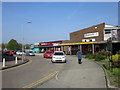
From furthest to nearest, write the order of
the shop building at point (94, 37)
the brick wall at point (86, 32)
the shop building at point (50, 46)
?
the shop building at point (50, 46)
the brick wall at point (86, 32)
the shop building at point (94, 37)

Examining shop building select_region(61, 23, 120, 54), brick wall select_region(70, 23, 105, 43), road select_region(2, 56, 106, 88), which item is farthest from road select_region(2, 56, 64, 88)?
brick wall select_region(70, 23, 105, 43)

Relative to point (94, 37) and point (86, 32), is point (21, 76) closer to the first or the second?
point (94, 37)

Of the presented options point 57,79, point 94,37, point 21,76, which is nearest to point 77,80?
point 57,79

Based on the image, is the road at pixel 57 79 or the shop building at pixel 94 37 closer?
the road at pixel 57 79

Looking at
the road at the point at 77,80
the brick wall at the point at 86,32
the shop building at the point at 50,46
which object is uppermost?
the brick wall at the point at 86,32

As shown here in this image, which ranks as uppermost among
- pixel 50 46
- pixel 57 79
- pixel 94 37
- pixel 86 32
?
pixel 86 32

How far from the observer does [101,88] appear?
6.84 metres

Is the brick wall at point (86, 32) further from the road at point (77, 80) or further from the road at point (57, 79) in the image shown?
the road at point (77, 80)

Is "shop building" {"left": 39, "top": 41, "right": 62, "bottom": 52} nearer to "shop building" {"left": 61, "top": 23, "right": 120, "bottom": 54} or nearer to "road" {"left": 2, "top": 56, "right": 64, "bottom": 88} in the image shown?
"shop building" {"left": 61, "top": 23, "right": 120, "bottom": 54}

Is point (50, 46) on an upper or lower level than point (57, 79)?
upper

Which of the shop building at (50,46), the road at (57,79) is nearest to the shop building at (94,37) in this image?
the shop building at (50,46)

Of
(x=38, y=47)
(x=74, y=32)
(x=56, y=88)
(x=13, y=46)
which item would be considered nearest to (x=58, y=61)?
(x=56, y=88)

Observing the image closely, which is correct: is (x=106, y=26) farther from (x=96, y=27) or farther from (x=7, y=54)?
(x=7, y=54)

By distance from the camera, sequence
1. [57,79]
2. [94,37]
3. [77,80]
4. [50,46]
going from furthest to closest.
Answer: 1. [50,46]
2. [94,37]
3. [57,79]
4. [77,80]
